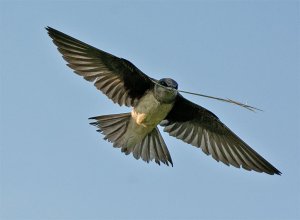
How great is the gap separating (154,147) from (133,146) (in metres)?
0.25

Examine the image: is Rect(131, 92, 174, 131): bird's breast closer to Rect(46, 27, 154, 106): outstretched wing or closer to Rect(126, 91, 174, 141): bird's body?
Rect(126, 91, 174, 141): bird's body

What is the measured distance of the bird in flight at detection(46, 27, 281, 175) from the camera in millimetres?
8195

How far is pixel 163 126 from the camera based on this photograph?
899cm

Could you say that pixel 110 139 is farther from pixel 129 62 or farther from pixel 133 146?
pixel 129 62

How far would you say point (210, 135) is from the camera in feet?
30.4

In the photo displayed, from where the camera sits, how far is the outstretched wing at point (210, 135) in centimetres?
888

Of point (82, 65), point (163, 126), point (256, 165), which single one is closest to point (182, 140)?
point (163, 126)

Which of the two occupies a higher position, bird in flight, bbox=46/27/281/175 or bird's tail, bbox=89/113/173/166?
bird in flight, bbox=46/27/281/175

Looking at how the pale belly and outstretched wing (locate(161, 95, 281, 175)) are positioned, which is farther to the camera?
outstretched wing (locate(161, 95, 281, 175))

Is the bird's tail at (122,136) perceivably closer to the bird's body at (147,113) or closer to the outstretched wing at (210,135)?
the bird's body at (147,113)

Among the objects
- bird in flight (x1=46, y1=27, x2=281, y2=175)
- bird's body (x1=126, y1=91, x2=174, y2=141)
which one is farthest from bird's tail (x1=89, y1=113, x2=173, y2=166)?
bird's body (x1=126, y1=91, x2=174, y2=141)

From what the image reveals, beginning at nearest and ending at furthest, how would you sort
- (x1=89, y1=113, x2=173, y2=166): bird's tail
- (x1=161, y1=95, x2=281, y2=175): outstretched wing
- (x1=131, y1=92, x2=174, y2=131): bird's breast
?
1. (x1=131, y1=92, x2=174, y2=131): bird's breast
2. (x1=89, y1=113, x2=173, y2=166): bird's tail
3. (x1=161, y1=95, x2=281, y2=175): outstretched wing

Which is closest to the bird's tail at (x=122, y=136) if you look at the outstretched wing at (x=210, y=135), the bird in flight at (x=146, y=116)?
the bird in flight at (x=146, y=116)

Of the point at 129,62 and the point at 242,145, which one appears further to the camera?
the point at 242,145
